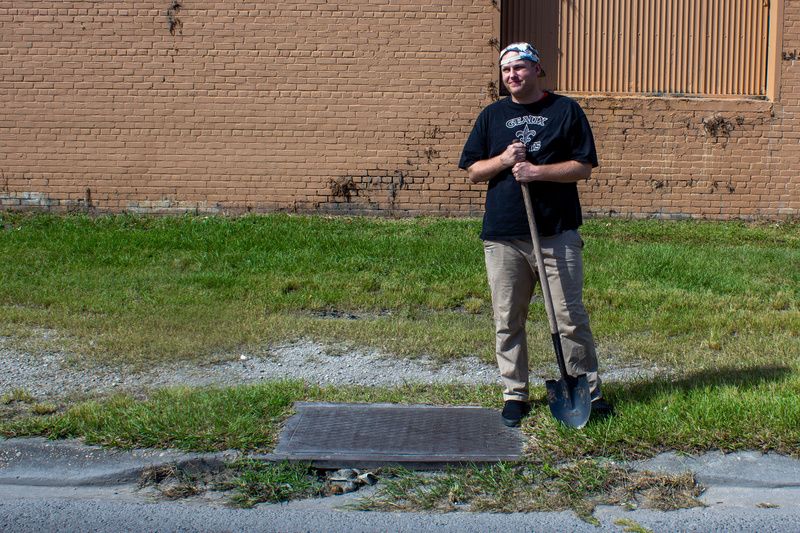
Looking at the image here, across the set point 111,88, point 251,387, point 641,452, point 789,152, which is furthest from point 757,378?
point 111,88

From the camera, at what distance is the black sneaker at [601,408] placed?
4.90m

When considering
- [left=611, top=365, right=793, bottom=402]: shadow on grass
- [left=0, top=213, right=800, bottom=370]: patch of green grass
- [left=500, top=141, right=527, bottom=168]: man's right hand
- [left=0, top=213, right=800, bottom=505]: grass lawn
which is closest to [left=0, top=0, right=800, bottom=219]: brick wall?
[left=0, top=213, right=800, bottom=505]: grass lawn

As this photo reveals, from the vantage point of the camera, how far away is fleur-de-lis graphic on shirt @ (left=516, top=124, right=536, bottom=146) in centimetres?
481

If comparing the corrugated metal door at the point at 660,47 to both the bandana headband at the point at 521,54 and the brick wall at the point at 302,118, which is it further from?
the bandana headband at the point at 521,54

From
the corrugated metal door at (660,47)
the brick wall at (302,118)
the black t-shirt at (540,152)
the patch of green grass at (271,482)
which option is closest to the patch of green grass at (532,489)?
the patch of green grass at (271,482)

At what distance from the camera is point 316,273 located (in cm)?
848

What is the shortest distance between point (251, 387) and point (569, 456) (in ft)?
6.50

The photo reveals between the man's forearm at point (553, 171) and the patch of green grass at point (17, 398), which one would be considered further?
the patch of green grass at point (17, 398)

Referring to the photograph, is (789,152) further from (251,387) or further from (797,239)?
(251,387)

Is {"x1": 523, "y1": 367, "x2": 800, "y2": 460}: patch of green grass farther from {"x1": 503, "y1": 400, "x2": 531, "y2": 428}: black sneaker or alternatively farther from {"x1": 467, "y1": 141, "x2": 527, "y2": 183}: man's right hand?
{"x1": 467, "y1": 141, "x2": 527, "y2": 183}: man's right hand

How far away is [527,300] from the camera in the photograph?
498 cm

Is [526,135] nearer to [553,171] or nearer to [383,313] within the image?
[553,171]

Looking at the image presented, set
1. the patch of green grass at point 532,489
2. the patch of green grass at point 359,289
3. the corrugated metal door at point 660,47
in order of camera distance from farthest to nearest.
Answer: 1. the corrugated metal door at point 660,47
2. the patch of green grass at point 359,289
3. the patch of green grass at point 532,489

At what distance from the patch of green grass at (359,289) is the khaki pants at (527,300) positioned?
117 cm
